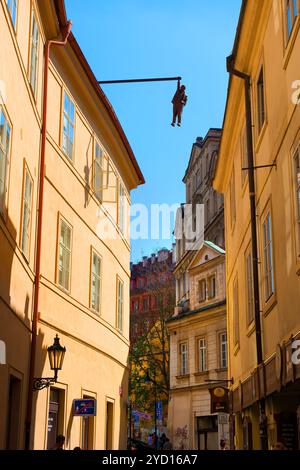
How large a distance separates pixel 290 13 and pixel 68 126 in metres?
7.12

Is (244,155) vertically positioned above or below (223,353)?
above

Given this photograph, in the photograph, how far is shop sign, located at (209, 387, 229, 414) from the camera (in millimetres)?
21500

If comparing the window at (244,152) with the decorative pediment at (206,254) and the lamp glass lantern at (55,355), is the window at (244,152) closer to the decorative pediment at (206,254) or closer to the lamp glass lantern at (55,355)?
the lamp glass lantern at (55,355)

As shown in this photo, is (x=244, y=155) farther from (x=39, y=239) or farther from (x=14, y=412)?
(x=14, y=412)

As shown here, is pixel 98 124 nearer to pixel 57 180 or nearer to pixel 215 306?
pixel 57 180

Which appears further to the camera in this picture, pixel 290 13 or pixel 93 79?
pixel 93 79

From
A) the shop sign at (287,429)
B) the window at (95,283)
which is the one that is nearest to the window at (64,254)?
the window at (95,283)

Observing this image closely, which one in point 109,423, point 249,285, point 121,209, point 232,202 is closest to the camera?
point 249,285

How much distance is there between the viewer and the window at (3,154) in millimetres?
11156

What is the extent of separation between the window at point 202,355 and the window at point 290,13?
3206 cm

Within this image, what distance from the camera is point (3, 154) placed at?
444 inches

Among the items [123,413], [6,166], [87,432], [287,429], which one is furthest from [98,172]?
[287,429]

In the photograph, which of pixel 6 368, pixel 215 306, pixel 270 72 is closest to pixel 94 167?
pixel 270 72

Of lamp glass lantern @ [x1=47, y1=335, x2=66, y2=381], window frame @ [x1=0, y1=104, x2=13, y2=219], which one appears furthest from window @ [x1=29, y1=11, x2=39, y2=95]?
lamp glass lantern @ [x1=47, y1=335, x2=66, y2=381]
